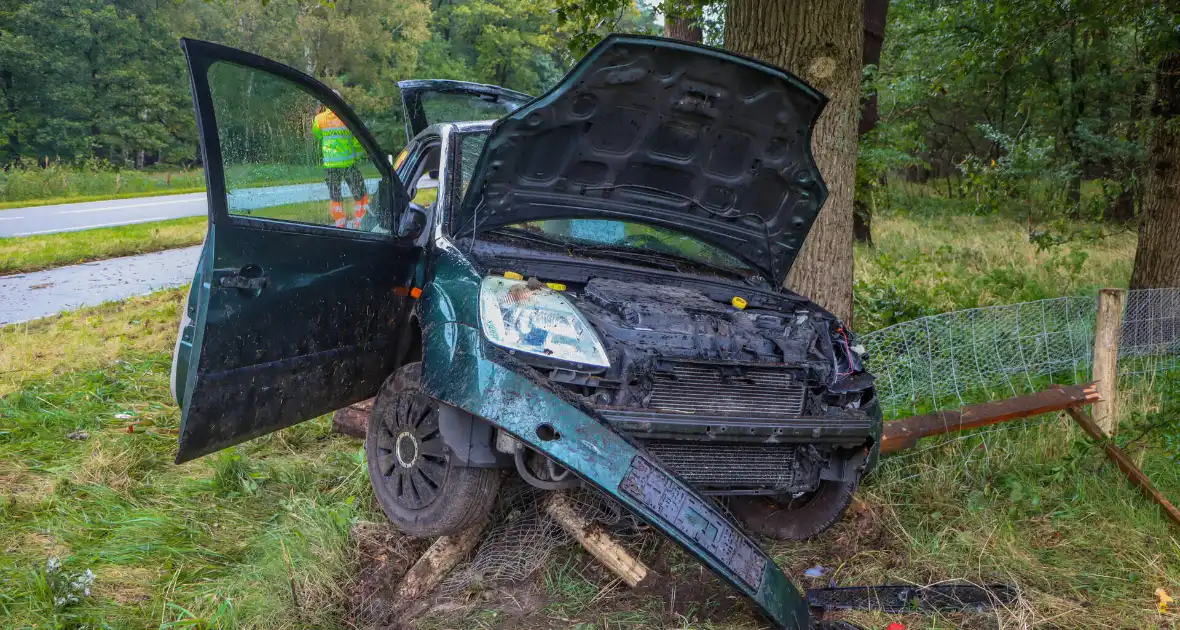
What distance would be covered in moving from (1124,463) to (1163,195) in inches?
166

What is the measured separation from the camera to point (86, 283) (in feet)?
29.2

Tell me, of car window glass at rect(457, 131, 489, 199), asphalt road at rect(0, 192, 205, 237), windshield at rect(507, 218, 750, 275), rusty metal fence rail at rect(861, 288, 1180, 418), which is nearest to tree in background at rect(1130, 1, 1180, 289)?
rusty metal fence rail at rect(861, 288, 1180, 418)

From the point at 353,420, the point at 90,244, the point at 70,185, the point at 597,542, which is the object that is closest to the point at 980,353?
the point at 597,542

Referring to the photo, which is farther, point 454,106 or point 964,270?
point 964,270

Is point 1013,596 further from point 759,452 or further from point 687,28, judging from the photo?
point 687,28

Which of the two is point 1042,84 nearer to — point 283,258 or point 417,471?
point 417,471

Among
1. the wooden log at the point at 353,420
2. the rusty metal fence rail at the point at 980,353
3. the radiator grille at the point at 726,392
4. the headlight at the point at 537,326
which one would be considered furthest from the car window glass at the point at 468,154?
the rusty metal fence rail at the point at 980,353

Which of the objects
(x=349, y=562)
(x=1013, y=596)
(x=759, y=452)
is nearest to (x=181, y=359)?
(x=349, y=562)

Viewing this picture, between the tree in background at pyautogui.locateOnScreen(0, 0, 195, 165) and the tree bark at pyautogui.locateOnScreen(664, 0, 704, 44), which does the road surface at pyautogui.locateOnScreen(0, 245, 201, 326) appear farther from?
the tree in background at pyautogui.locateOnScreen(0, 0, 195, 165)

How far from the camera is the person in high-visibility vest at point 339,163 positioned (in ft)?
11.4

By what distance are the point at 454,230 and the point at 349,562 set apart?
152 cm

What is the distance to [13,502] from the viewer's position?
12.7 feet

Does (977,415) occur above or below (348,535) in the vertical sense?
above

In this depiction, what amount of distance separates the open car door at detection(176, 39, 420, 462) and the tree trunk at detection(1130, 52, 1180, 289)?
22.0 feet
